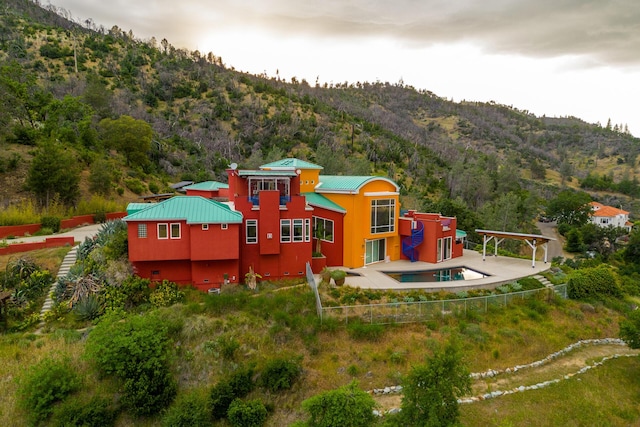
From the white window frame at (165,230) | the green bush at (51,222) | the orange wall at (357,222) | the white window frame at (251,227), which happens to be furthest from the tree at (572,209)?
the green bush at (51,222)

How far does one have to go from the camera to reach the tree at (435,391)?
31.3 ft

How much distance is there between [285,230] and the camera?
2077 centimetres

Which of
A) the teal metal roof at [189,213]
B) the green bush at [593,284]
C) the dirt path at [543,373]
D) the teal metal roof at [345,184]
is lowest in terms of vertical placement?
the dirt path at [543,373]

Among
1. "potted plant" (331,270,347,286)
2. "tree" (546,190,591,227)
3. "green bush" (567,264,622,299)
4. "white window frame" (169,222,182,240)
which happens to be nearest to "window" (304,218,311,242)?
"potted plant" (331,270,347,286)

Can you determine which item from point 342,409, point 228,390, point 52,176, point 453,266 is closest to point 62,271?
point 228,390

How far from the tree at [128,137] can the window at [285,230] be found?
30461 millimetres

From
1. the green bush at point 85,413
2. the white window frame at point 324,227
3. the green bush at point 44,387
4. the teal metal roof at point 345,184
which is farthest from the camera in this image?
the white window frame at point 324,227

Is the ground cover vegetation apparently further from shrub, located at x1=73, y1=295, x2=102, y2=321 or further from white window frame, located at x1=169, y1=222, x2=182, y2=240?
white window frame, located at x1=169, y1=222, x2=182, y2=240

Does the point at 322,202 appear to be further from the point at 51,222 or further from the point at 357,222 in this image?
the point at 51,222

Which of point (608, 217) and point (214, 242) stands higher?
point (214, 242)

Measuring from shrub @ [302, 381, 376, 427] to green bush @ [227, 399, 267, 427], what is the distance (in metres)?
3.51

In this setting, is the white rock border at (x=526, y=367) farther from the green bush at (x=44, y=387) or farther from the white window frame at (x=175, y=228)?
the white window frame at (x=175, y=228)

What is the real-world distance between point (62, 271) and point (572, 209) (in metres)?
71.9

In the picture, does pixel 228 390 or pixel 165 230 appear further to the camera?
pixel 165 230
